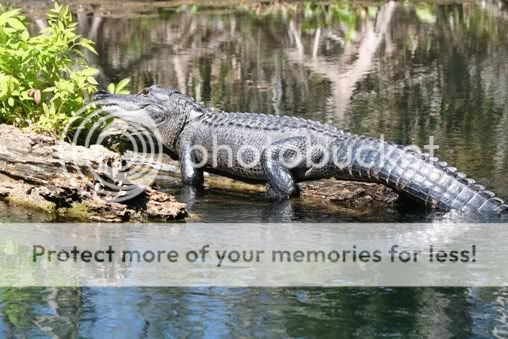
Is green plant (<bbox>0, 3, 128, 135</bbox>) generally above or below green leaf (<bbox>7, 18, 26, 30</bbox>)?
below

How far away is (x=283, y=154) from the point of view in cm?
734

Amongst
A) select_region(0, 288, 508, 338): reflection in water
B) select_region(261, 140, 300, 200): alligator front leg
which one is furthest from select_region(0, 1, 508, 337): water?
select_region(261, 140, 300, 200): alligator front leg

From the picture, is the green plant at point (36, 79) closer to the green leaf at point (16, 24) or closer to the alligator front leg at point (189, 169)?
the green leaf at point (16, 24)

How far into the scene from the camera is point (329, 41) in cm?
1942

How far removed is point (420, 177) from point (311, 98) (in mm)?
5567

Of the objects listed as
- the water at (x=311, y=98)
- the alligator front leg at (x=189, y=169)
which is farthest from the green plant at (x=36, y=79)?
the water at (x=311, y=98)

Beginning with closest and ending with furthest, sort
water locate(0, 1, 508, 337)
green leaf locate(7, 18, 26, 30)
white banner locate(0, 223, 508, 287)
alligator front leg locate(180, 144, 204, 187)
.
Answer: water locate(0, 1, 508, 337)
white banner locate(0, 223, 508, 287)
green leaf locate(7, 18, 26, 30)
alligator front leg locate(180, 144, 204, 187)

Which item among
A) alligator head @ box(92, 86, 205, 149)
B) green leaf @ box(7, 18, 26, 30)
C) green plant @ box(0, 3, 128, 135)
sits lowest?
alligator head @ box(92, 86, 205, 149)

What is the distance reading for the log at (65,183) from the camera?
6.31 meters

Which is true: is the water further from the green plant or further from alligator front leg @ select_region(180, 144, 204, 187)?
the green plant

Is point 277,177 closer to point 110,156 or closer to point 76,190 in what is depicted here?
point 110,156

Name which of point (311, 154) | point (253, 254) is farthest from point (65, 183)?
point (311, 154)

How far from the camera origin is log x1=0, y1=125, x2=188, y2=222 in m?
6.31

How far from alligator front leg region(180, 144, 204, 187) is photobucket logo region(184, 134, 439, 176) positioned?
0.03 metres
